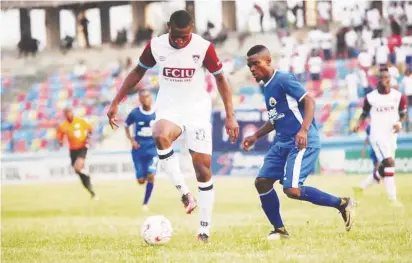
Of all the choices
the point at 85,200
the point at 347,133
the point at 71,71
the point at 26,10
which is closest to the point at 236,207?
the point at 85,200

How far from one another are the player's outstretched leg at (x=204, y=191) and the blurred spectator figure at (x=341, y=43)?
779 inches

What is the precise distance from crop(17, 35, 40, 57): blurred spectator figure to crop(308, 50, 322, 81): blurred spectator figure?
13.0 m

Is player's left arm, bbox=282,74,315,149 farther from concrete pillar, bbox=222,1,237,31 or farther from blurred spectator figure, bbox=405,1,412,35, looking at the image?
concrete pillar, bbox=222,1,237,31

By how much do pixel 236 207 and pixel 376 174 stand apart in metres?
2.86

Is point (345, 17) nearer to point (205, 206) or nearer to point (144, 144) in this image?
point (144, 144)

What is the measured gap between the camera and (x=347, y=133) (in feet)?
82.9

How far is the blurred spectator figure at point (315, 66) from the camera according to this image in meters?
27.0

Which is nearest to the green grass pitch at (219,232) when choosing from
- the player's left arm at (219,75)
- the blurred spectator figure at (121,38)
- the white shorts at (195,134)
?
the white shorts at (195,134)

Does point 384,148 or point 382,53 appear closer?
point 384,148

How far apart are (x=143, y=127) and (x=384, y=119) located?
15.4 ft

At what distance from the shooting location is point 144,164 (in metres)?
16.2

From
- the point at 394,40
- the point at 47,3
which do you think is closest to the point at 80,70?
the point at 47,3

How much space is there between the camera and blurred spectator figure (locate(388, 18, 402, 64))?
2616 cm

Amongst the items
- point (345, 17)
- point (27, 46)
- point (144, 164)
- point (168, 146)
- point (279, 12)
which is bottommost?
point (144, 164)
